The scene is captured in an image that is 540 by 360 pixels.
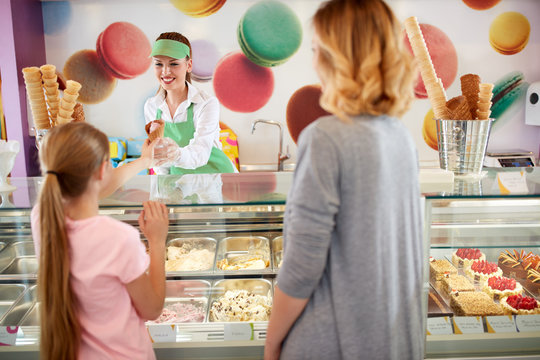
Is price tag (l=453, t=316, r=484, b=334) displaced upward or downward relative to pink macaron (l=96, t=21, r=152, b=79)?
downward

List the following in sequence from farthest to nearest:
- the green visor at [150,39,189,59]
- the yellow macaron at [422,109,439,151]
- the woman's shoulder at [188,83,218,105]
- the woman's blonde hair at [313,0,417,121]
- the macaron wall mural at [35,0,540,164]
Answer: the yellow macaron at [422,109,439,151] < the macaron wall mural at [35,0,540,164] < the woman's shoulder at [188,83,218,105] < the green visor at [150,39,189,59] < the woman's blonde hair at [313,0,417,121]

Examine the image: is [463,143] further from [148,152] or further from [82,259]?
[82,259]

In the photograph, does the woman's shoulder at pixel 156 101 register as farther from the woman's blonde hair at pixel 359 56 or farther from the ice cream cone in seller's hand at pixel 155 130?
the woman's blonde hair at pixel 359 56

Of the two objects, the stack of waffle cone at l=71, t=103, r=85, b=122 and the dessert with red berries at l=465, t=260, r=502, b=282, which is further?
the dessert with red berries at l=465, t=260, r=502, b=282

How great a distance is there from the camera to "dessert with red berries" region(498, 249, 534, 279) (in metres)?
2.10

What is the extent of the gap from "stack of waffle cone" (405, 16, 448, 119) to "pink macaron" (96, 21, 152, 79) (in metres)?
3.67

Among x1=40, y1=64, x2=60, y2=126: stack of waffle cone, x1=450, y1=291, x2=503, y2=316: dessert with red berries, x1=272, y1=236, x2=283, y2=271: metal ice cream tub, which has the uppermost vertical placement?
x1=40, y1=64, x2=60, y2=126: stack of waffle cone

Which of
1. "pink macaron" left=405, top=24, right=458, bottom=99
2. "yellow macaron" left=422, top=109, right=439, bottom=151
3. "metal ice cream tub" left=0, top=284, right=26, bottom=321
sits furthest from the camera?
"yellow macaron" left=422, top=109, right=439, bottom=151

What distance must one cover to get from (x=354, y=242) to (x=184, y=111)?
2105 mm

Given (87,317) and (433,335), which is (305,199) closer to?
(87,317)

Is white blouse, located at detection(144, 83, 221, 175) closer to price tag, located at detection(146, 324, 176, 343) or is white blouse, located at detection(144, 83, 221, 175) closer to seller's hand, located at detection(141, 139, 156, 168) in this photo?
seller's hand, located at detection(141, 139, 156, 168)

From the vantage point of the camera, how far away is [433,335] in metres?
1.71

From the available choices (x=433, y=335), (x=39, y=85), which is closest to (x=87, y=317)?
(x=39, y=85)

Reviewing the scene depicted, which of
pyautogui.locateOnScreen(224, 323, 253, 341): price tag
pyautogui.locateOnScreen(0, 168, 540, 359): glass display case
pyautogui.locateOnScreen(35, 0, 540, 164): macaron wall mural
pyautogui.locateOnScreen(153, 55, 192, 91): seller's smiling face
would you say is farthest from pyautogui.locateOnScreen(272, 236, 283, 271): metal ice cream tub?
pyautogui.locateOnScreen(35, 0, 540, 164): macaron wall mural
